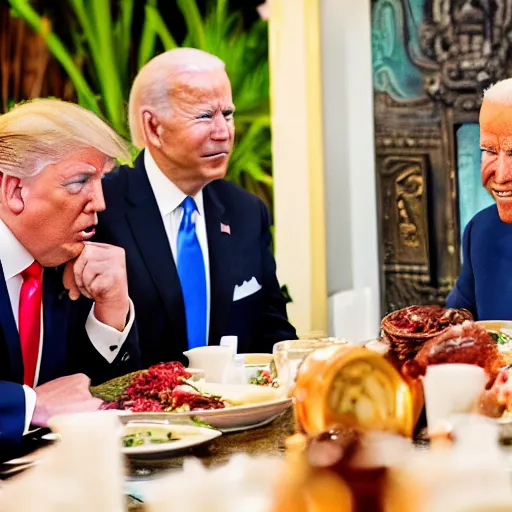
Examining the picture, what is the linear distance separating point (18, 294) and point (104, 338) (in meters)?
0.26

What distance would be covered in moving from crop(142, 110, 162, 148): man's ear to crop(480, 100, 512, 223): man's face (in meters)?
1.16

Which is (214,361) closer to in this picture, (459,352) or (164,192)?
(459,352)

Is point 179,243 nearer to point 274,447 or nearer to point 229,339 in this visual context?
point 229,339

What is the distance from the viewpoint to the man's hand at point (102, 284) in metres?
2.43

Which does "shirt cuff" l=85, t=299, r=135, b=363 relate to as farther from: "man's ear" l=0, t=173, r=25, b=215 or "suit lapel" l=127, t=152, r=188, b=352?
"suit lapel" l=127, t=152, r=188, b=352

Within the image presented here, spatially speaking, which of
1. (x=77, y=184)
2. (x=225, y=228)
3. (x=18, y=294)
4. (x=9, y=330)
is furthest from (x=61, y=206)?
(x=225, y=228)

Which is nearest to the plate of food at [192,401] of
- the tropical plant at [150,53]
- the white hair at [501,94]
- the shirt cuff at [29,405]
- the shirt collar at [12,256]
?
the shirt cuff at [29,405]

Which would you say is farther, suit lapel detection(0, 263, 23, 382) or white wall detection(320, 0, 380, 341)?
white wall detection(320, 0, 380, 341)

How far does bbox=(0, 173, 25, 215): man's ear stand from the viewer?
7.96ft

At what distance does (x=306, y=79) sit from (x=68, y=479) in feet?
13.4

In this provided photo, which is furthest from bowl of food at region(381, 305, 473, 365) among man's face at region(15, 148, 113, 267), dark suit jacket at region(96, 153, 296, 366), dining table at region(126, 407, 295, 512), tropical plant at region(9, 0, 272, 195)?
tropical plant at region(9, 0, 272, 195)

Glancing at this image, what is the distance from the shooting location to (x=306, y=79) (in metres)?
4.72

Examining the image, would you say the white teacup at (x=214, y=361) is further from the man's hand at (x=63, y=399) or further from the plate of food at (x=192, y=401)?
the man's hand at (x=63, y=399)

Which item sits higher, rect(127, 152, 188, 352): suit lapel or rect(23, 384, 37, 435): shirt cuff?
rect(127, 152, 188, 352): suit lapel
